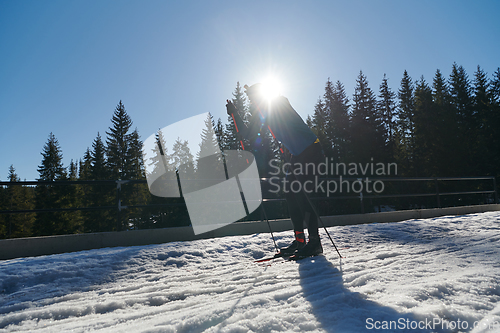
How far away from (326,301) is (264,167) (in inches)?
972

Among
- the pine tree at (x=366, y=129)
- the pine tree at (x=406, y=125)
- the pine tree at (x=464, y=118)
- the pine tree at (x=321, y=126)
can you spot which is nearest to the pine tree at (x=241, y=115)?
the pine tree at (x=321, y=126)

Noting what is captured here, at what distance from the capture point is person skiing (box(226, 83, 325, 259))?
3.07m

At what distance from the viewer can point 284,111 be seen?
322 cm

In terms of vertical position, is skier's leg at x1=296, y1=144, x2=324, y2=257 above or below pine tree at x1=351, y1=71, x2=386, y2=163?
below

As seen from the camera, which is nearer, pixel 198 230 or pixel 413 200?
pixel 198 230

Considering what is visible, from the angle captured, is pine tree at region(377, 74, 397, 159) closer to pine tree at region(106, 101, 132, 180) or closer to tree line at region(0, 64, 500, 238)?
tree line at region(0, 64, 500, 238)

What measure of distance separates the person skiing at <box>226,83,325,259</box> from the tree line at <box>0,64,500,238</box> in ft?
59.0

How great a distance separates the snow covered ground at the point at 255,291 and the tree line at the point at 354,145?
18.4 meters

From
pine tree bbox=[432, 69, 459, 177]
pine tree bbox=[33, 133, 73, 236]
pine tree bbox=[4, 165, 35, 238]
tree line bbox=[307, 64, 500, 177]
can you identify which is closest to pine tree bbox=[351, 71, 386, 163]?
tree line bbox=[307, 64, 500, 177]

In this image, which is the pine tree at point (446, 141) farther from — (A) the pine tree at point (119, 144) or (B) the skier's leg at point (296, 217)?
(A) the pine tree at point (119, 144)

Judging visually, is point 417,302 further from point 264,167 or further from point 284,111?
point 264,167

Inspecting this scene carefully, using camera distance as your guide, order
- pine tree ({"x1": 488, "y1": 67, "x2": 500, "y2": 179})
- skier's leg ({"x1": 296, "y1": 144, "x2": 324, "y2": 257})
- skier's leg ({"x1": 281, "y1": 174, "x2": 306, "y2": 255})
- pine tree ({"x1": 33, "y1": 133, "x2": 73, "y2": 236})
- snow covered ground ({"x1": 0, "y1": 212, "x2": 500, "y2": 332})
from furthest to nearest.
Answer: pine tree ({"x1": 33, "y1": 133, "x2": 73, "y2": 236})
pine tree ({"x1": 488, "y1": 67, "x2": 500, "y2": 179})
skier's leg ({"x1": 281, "y1": 174, "x2": 306, "y2": 255})
skier's leg ({"x1": 296, "y1": 144, "x2": 324, "y2": 257})
snow covered ground ({"x1": 0, "y1": 212, "x2": 500, "y2": 332})

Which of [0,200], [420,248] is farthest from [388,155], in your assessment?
[0,200]

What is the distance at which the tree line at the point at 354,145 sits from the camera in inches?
970
